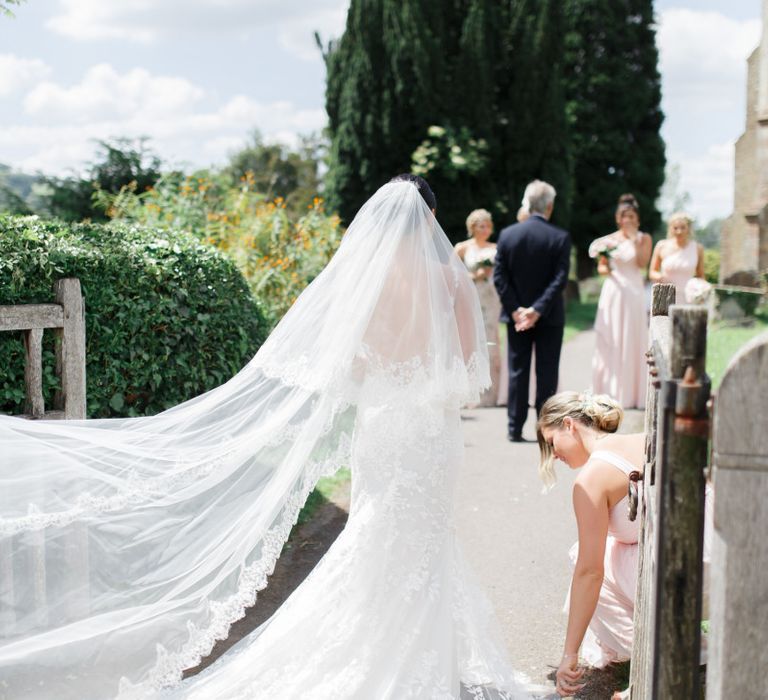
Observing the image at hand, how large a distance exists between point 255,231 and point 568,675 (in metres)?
8.50

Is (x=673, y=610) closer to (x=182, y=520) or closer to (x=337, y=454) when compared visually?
(x=337, y=454)

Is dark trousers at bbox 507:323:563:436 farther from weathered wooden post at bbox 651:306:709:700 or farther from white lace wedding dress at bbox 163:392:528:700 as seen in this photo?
weathered wooden post at bbox 651:306:709:700

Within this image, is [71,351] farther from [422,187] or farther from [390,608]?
[390,608]

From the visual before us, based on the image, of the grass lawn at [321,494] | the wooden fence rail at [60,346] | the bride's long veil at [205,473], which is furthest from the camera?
the grass lawn at [321,494]

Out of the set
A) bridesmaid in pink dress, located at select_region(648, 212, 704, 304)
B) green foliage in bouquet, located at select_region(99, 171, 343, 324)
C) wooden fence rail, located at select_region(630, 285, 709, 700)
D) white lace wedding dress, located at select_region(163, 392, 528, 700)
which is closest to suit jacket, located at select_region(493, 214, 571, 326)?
bridesmaid in pink dress, located at select_region(648, 212, 704, 304)

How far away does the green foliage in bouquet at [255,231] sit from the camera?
1048 centimetres

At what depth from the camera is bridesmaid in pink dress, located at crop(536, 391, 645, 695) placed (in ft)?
11.4

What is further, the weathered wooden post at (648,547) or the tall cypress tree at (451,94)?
the tall cypress tree at (451,94)

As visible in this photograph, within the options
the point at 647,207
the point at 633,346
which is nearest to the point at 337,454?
the point at 633,346

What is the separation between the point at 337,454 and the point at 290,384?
0.37 metres

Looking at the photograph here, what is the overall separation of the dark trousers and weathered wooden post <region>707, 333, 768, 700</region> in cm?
627

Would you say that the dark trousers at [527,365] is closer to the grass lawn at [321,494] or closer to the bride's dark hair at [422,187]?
the grass lawn at [321,494]

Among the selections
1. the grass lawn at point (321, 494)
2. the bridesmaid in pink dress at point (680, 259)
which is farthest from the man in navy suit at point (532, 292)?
the bridesmaid in pink dress at point (680, 259)

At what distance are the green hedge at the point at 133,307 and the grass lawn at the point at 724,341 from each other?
7572 mm
